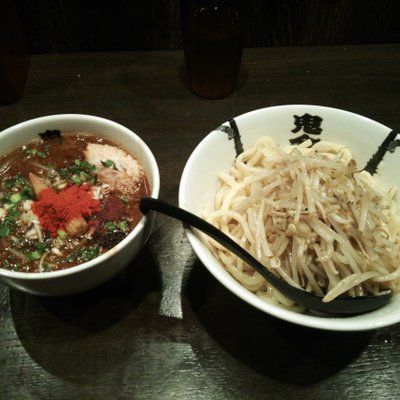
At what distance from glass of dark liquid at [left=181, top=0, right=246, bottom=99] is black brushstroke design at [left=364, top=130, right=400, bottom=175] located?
0.92 meters

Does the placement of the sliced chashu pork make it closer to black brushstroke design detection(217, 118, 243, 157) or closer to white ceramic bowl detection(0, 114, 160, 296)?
white ceramic bowl detection(0, 114, 160, 296)

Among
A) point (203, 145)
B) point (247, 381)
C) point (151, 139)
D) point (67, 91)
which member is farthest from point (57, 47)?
point (247, 381)

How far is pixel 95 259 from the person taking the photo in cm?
101

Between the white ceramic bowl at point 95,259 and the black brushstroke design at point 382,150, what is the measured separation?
78 cm

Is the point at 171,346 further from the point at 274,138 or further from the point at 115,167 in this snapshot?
the point at 274,138

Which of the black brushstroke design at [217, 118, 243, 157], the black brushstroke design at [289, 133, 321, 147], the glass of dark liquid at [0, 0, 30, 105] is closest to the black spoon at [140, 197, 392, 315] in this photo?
the black brushstroke design at [217, 118, 243, 157]

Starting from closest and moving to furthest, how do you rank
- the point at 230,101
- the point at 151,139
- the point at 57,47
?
the point at 151,139 → the point at 230,101 → the point at 57,47

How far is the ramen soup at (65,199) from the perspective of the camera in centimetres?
113

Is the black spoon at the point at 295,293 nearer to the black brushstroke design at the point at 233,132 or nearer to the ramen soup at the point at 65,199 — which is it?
the ramen soup at the point at 65,199

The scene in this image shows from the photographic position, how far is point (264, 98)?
6.98 ft

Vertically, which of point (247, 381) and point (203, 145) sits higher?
point (203, 145)

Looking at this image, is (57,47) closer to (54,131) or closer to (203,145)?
(54,131)

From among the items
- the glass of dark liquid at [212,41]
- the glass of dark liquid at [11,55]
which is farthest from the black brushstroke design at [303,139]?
the glass of dark liquid at [11,55]

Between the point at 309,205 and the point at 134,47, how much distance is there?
65.6 inches
